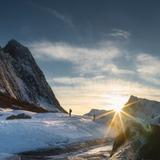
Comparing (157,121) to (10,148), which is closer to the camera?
(157,121)

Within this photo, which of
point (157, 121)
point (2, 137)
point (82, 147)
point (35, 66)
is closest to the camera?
point (157, 121)

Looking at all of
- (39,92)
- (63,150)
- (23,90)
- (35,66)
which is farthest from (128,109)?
(35,66)

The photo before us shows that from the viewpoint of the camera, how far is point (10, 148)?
24.7m

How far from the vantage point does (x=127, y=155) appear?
13.6 meters

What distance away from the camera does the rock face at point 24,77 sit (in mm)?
131462

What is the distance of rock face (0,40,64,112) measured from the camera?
431 feet

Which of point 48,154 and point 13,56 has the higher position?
point 13,56

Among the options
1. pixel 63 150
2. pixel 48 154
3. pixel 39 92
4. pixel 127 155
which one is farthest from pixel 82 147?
pixel 39 92

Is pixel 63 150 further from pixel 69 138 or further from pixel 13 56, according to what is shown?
pixel 13 56

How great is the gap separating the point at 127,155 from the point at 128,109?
40.7 m

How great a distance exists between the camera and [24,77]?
153m

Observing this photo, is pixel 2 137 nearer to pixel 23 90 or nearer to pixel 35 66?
pixel 23 90

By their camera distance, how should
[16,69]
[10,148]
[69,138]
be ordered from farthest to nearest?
[16,69] → [69,138] → [10,148]

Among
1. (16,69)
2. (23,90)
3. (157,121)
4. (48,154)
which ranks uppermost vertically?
(16,69)
